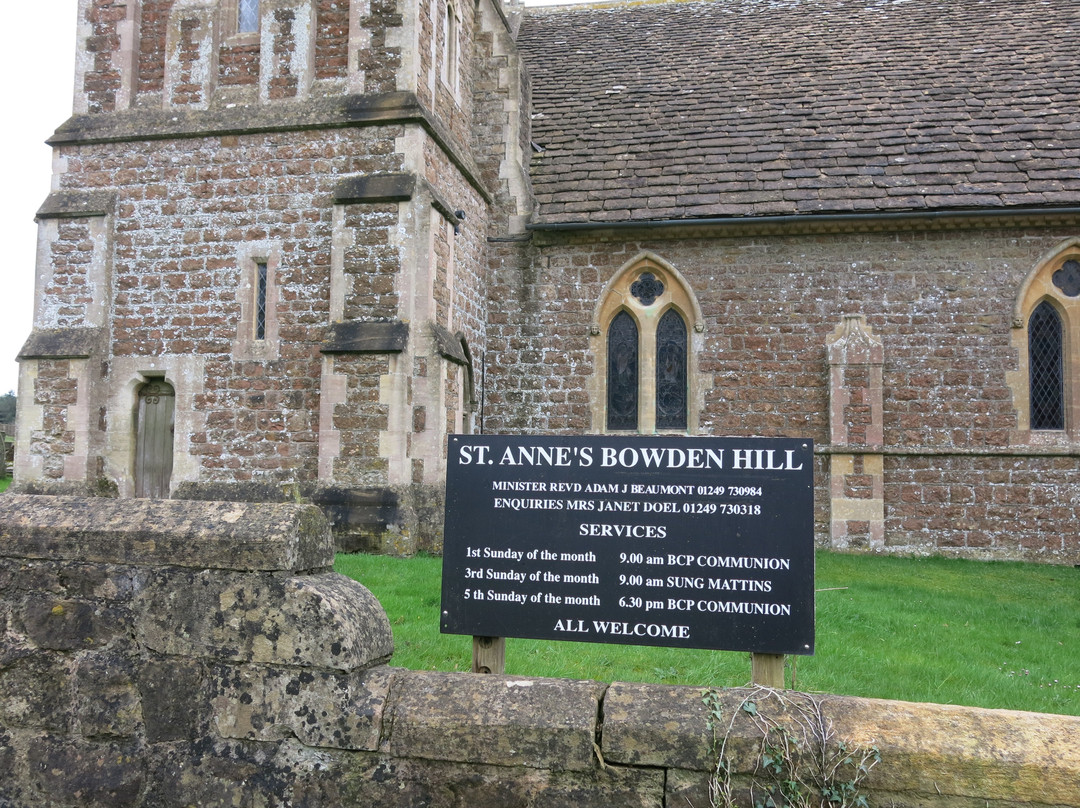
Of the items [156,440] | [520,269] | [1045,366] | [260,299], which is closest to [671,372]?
[520,269]

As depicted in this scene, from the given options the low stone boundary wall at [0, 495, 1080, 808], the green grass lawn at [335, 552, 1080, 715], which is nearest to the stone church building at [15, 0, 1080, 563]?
the green grass lawn at [335, 552, 1080, 715]

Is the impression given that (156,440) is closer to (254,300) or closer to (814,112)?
(254,300)

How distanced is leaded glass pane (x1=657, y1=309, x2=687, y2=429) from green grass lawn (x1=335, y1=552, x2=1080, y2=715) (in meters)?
3.61

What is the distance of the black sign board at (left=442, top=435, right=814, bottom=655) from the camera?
313cm

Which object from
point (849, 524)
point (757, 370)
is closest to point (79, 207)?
point (757, 370)

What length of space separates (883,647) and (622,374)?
688 centimetres

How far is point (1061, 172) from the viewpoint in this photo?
11.1 m

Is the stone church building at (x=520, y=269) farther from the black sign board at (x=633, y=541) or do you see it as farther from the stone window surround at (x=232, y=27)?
the black sign board at (x=633, y=541)

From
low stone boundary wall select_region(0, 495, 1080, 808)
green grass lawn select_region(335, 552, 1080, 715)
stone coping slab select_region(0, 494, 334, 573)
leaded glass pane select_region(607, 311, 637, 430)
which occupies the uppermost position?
leaded glass pane select_region(607, 311, 637, 430)

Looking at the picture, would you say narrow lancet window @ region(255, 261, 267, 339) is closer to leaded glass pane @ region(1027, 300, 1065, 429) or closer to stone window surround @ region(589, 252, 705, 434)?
stone window surround @ region(589, 252, 705, 434)

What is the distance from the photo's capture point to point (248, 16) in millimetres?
10672

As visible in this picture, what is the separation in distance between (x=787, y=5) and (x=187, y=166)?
12.0m

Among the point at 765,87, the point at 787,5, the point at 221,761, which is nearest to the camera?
the point at 221,761

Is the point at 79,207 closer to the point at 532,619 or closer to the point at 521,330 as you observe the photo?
the point at 521,330
